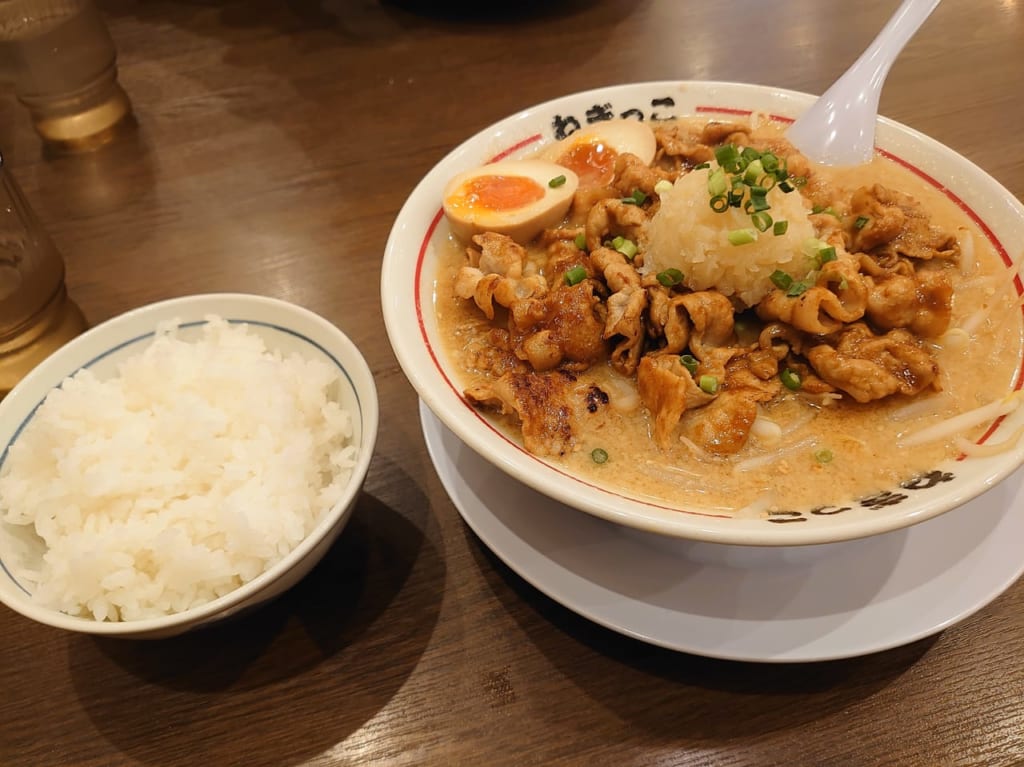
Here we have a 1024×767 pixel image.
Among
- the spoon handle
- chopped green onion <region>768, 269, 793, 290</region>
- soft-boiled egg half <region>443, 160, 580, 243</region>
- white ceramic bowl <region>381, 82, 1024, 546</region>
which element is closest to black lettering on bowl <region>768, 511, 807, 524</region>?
white ceramic bowl <region>381, 82, 1024, 546</region>

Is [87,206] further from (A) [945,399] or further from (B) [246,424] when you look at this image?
(A) [945,399]

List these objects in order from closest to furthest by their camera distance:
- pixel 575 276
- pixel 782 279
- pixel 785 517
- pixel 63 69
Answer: pixel 785 517, pixel 782 279, pixel 575 276, pixel 63 69

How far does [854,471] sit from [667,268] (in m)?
0.58

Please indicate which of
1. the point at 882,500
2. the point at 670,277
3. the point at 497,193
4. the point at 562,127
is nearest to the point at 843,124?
the point at 562,127

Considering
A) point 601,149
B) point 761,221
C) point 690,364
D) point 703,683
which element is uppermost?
point 761,221

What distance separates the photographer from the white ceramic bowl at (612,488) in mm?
1232

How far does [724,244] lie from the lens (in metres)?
1.56

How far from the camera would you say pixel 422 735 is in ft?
4.75

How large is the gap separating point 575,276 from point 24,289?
1.59 m

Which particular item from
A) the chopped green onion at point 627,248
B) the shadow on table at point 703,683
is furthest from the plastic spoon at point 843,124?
the shadow on table at point 703,683

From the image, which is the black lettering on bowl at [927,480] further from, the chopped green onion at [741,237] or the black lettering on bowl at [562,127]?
the black lettering on bowl at [562,127]

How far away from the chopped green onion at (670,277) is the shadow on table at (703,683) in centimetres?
77

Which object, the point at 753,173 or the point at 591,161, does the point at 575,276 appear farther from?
the point at 591,161

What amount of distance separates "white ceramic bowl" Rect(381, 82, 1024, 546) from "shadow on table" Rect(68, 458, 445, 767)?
501 millimetres
